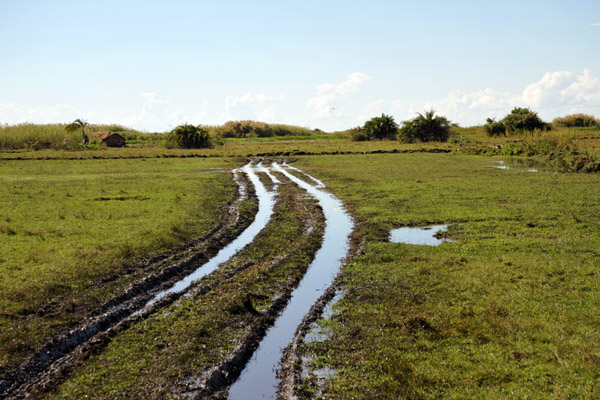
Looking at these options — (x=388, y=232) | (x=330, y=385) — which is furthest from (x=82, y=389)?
(x=388, y=232)

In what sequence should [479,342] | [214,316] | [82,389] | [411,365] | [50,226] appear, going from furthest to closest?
[50,226], [214,316], [479,342], [411,365], [82,389]

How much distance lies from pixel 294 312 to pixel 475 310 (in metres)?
3.48

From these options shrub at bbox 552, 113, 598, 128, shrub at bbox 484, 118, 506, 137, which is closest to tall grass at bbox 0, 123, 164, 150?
shrub at bbox 484, 118, 506, 137

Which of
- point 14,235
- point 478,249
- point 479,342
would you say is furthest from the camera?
point 14,235

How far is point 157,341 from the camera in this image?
26.6 ft

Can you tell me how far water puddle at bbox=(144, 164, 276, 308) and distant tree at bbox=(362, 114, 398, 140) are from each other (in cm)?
5630

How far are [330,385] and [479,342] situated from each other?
2.62 meters

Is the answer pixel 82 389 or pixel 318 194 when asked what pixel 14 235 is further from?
pixel 318 194

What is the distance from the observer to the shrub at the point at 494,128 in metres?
68.3

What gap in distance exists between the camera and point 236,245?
607 inches

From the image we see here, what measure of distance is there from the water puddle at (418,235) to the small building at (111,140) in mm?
64388

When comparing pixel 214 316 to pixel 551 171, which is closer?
pixel 214 316

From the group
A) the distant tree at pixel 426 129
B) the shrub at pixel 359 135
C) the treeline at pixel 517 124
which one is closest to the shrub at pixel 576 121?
the treeline at pixel 517 124

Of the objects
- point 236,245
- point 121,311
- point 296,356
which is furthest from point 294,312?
point 236,245
